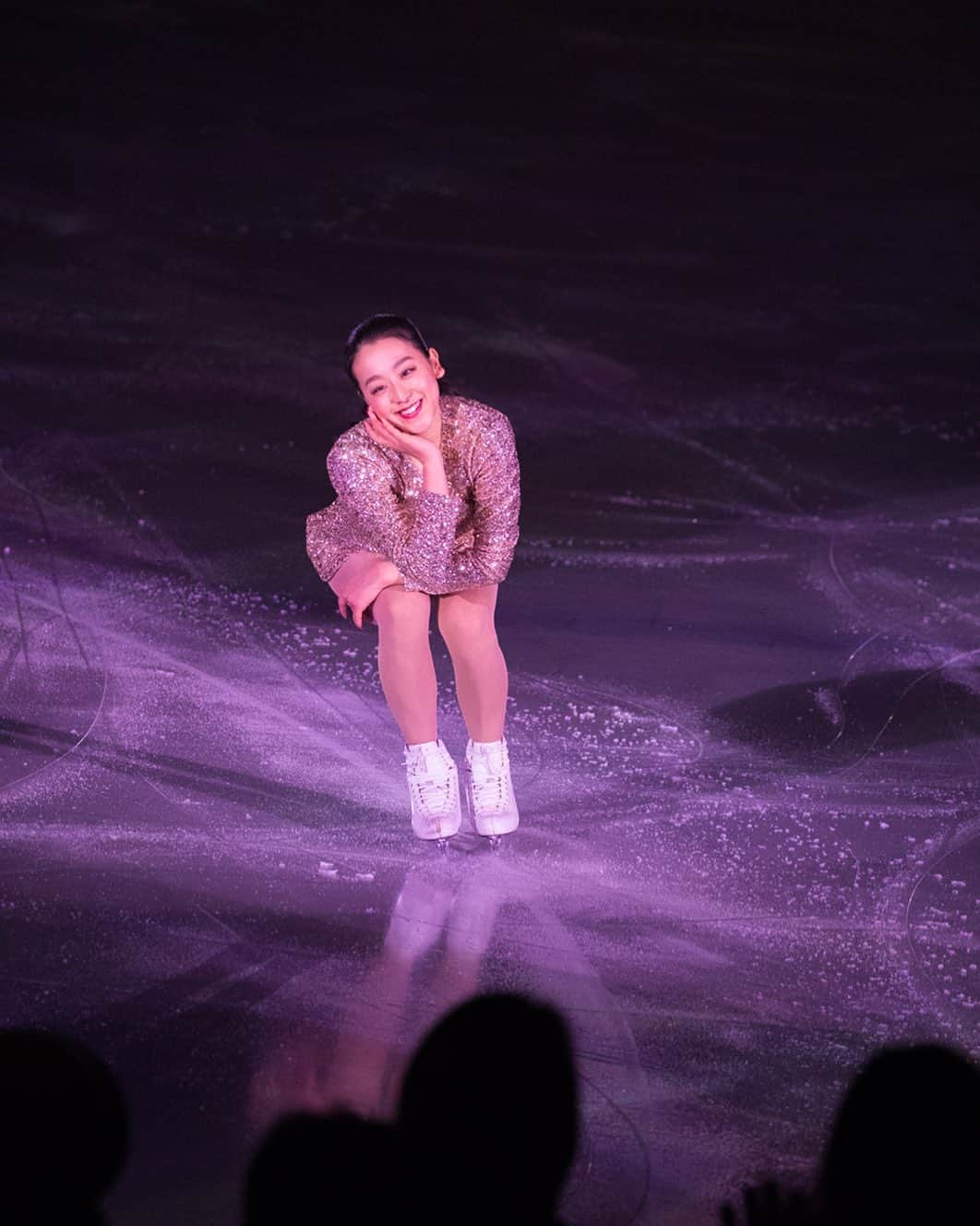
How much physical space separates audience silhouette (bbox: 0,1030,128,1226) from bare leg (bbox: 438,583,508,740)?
3.88ft

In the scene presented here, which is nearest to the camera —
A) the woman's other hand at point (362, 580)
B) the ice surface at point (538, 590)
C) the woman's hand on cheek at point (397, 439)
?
the ice surface at point (538, 590)

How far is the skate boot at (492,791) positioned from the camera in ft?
10.7

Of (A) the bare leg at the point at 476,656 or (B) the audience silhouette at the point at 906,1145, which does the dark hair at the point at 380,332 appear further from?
(B) the audience silhouette at the point at 906,1145

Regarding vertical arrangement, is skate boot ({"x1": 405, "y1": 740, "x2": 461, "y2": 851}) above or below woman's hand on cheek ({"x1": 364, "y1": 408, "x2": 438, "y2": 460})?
below

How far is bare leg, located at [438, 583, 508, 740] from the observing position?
320 centimetres

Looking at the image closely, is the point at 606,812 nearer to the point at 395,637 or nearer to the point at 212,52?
the point at 395,637

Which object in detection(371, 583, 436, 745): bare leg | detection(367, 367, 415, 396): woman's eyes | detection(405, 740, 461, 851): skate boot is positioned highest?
detection(367, 367, 415, 396): woman's eyes

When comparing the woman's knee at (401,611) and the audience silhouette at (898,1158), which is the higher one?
the woman's knee at (401,611)

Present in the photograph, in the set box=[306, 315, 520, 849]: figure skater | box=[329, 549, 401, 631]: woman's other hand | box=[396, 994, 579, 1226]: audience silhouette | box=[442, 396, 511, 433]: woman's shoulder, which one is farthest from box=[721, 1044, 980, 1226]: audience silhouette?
box=[442, 396, 511, 433]: woman's shoulder

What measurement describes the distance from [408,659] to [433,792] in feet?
1.05

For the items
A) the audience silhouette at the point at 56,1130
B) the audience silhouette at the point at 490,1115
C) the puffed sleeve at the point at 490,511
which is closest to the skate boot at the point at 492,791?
the puffed sleeve at the point at 490,511

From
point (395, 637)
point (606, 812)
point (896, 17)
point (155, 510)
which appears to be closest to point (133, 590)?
point (155, 510)

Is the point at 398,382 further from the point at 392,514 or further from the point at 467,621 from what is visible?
the point at 467,621

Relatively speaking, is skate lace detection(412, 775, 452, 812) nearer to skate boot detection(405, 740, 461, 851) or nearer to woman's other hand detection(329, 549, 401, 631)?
skate boot detection(405, 740, 461, 851)
